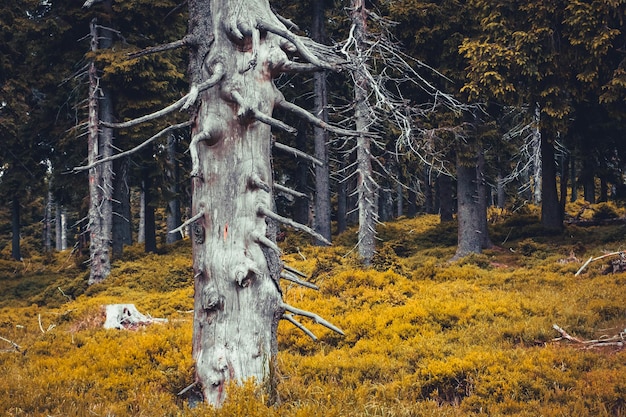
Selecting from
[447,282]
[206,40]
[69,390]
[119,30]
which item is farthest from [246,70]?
[119,30]

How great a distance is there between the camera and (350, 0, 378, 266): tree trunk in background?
45.2 feet

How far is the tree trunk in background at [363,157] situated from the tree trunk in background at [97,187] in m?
8.07

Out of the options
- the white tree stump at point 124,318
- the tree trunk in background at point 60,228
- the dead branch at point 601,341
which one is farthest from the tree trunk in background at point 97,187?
the tree trunk in background at point 60,228

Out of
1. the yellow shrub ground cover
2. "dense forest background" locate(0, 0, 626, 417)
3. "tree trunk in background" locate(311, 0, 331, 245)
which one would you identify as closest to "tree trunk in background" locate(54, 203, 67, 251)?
"dense forest background" locate(0, 0, 626, 417)

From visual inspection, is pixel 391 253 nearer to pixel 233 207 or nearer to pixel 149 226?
pixel 233 207

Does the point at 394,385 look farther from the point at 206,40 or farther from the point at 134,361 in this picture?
the point at 206,40

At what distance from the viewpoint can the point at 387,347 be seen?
8.23 m

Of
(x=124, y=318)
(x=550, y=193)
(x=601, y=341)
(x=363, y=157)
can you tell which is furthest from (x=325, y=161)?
(x=601, y=341)

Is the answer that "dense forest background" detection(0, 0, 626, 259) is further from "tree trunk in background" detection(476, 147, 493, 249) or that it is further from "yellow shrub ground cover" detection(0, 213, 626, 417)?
"yellow shrub ground cover" detection(0, 213, 626, 417)

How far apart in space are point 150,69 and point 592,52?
1321cm

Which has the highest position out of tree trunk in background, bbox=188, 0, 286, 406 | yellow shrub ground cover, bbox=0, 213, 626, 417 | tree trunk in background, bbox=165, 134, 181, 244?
tree trunk in background, bbox=165, 134, 181, 244

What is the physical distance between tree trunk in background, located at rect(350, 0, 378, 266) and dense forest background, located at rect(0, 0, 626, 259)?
1.46 ft

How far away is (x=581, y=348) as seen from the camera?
7418 mm

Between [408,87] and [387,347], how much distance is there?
11.6 metres
